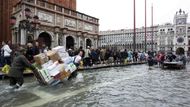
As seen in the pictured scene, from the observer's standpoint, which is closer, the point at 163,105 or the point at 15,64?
the point at 163,105

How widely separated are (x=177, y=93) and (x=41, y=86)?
17.7ft

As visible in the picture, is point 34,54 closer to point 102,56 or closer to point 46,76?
point 46,76

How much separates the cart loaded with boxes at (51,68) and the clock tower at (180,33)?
132608 mm

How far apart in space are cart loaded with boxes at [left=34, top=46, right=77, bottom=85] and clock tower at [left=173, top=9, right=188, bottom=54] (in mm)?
132608

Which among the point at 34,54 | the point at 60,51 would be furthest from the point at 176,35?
the point at 60,51

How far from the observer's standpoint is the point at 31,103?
8.41m

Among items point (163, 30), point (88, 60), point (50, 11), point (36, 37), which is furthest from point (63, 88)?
point (163, 30)

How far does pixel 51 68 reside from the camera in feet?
39.7

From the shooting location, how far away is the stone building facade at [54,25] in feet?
92.7

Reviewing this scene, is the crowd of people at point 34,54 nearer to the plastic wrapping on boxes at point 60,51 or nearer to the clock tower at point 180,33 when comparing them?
the plastic wrapping on boxes at point 60,51

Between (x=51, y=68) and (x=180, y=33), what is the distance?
136108 millimetres

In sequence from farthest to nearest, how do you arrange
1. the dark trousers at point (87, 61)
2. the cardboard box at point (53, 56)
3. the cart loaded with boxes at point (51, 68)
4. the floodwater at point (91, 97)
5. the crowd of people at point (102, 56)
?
the crowd of people at point (102, 56) → the dark trousers at point (87, 61) → the cardboard box at point (53, 56) → the cart loaded with boxes at point (51, 68) → the floodwater at point (91, 97)

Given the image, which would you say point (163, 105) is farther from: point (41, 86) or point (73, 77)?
point (73, 77)

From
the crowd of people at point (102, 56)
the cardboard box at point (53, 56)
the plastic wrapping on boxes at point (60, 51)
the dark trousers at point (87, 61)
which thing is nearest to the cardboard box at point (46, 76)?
the cardboard box at point (53, 56)
